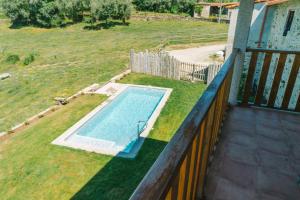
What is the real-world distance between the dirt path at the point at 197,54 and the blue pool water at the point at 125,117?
6.38 metres

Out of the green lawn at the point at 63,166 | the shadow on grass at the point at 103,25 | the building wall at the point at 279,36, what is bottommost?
the green lawn at the point at 63,166

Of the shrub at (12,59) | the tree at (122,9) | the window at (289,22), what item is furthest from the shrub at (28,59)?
the window at (289,22)

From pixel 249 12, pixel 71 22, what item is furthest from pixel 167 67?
pixel 71 22

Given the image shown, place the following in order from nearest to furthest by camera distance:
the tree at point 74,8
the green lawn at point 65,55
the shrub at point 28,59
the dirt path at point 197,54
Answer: the green lawn at point 65,55
the shrub at point 28,59
the dirt path at point 197,54
the tree at point 74,8

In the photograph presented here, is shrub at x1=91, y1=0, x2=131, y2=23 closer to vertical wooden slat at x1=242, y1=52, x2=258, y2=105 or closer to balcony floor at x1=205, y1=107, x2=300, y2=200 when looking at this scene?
vertical wooden slat at x1=242, y1=52, x2=258, y2=105

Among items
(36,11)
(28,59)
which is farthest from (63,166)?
(36,11)

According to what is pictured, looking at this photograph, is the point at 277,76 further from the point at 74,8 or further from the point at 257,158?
the point at 74,8

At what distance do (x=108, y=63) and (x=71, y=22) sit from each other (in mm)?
20233

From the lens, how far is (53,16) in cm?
3153

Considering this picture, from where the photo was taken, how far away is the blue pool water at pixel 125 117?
334 inches

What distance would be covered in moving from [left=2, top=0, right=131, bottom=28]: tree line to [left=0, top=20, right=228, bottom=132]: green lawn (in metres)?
1.87

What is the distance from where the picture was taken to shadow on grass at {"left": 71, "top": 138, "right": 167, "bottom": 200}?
18.1ft

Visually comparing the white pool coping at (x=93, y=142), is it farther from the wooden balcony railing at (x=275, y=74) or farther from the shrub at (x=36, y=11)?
the shrub at (x=36, y=11)

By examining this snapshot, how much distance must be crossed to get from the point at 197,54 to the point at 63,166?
14.9m
